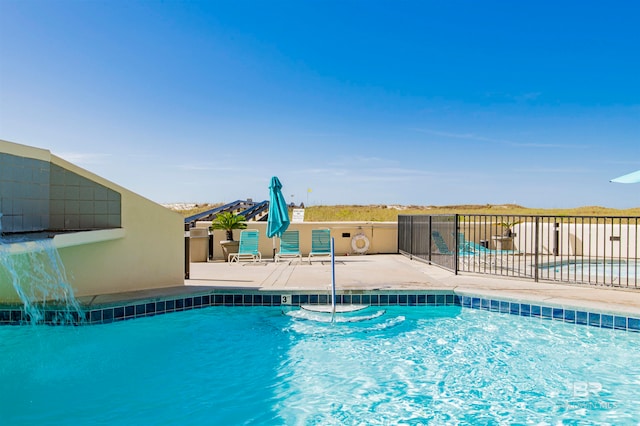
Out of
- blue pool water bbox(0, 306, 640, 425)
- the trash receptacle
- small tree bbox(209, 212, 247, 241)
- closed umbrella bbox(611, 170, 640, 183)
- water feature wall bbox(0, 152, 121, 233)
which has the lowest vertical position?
blue pool water bbox(0, 306, 640, 425)

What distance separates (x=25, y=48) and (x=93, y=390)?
331 inches

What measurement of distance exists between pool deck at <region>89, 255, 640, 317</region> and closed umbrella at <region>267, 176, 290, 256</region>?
2.98 feet

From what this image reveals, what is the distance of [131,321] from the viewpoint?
5.60m

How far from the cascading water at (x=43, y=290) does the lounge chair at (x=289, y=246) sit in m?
5.00

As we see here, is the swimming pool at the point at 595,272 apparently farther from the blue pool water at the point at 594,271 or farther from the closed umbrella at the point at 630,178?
the closed umbrella at the point at 630,178

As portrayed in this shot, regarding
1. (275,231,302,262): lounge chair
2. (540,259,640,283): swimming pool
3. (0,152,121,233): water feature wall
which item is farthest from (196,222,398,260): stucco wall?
(0,152,121,233): water feature wall

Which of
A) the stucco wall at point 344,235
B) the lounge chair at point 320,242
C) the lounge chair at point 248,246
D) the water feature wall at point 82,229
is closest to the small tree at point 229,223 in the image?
the stucco wall at point 344,235

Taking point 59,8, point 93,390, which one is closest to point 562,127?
point 59,8

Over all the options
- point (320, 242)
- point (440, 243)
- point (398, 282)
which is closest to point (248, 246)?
point (320, 242)

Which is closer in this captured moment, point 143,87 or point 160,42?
point 160,42

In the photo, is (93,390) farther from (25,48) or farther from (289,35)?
(289,35)

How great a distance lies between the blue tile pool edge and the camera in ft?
17.2

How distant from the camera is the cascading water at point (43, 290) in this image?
17.9 feet

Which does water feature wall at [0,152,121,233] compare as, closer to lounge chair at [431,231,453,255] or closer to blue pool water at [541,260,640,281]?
lounge chair at [431,231,453,255]
